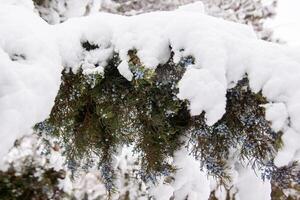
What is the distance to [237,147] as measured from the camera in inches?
88.7

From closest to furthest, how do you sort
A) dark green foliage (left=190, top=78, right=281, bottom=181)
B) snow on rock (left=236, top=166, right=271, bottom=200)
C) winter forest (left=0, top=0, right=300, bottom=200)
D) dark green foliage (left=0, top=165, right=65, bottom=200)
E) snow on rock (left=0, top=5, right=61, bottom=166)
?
1. snow on rock (left=0, top=5, right=61, bottom=166)
2. winter forest (left=0, top=0, right=300, bottom=200)
3. dark green foliage (left=190, top=78, right=281, bottom=181)
4. snow on rock (left=236, top=166, right=271, bottom=200)
5. dark green foliage (left=0, top=165, right=65, bottom=200)

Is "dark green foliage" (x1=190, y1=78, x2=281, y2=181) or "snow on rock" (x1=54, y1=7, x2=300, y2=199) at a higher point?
"snow on rock" (x1=54, y1=7, x2=300, y2=199)

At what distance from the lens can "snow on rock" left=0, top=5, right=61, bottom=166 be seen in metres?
1.55

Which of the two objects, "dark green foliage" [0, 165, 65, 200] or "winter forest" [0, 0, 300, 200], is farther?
"dark green foliage" [0, 165, 65, 200]

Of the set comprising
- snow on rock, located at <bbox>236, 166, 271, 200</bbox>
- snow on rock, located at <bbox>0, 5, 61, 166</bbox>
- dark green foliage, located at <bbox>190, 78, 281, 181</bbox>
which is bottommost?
snow on rock, located at <bbox>236, 166, 271, 200</bbox>

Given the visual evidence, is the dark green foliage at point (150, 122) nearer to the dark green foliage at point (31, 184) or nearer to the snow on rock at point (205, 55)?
the snow on rock at point (205, 55)

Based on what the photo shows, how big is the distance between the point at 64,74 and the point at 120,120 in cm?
39

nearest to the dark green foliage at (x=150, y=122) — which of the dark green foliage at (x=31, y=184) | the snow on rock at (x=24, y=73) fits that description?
the snow on rock at (x=24, y=73)

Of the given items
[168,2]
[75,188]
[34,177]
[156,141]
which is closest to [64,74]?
[156,141]

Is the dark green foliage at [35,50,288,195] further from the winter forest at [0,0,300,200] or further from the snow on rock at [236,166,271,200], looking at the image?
the snow on rock at [236,166,271,200]

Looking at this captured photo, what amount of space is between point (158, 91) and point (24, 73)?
744 mm

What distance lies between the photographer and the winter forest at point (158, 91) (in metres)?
1.85

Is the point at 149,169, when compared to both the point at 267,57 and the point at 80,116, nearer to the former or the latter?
the point at 80,116

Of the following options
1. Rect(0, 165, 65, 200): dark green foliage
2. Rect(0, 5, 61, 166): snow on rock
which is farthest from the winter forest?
Rect(0, 165, 65, 200): dark green foliage
